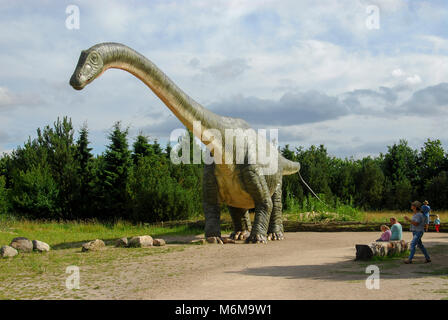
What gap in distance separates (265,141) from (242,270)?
4991mm

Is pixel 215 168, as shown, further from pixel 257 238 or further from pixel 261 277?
pixel 261 277

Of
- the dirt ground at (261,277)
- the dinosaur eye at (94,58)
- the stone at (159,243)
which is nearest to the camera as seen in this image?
the dirt ground at (261,277)

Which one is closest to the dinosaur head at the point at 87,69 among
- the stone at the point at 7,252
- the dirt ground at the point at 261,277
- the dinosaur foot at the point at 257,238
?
the dirt ground at the point at 261,277

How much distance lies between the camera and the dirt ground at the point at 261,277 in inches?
196

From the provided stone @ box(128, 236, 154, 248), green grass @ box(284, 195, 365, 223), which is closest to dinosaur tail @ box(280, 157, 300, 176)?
green grass @ box(284, 195, 365, 223)

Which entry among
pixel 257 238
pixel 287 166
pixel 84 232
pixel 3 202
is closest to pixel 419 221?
pixel 257 238

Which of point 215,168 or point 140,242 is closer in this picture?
point 140,242

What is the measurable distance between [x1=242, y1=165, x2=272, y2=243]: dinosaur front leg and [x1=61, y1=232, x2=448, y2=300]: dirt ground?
1.26 m

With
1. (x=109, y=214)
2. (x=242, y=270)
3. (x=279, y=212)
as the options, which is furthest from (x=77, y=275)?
(x=109, y=214)

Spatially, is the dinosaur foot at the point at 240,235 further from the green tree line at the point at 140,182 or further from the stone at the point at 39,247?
the green tree line at the point at 140,182

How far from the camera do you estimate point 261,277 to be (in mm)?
6031

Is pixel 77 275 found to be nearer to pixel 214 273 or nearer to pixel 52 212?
pixel 214 273

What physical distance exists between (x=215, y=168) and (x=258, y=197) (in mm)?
1182

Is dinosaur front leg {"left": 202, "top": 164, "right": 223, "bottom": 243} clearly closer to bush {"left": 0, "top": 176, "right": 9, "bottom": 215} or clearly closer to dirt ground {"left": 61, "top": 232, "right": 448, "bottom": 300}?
dirt ground {"left": 61, "top": 232, "right": 448, "bottom": 300}
